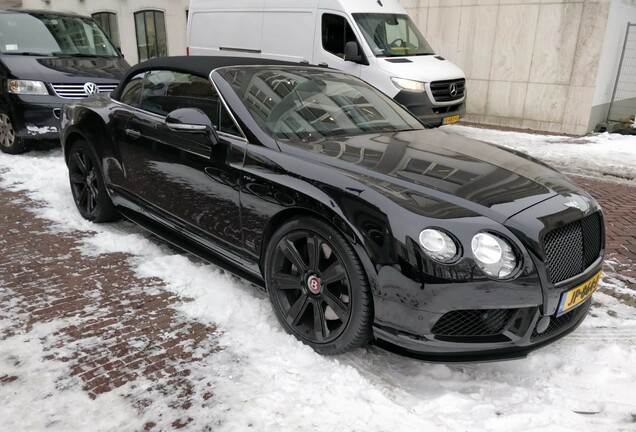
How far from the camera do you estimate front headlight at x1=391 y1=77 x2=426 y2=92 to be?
844cm

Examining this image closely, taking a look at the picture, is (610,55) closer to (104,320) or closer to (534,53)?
(534,53)

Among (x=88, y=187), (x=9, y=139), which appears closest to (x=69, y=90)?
(x=9, y=139)

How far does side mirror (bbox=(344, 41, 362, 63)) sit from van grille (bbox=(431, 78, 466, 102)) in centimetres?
133

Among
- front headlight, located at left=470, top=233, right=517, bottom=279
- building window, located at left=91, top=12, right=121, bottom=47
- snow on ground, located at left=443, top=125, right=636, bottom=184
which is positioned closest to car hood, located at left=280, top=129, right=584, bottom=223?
front headlight, located at left=470, top=233, right=517, bottom=279

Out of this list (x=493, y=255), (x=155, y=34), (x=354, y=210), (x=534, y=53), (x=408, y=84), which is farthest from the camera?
(x=155, y=34)

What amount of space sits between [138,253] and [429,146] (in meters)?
2.53

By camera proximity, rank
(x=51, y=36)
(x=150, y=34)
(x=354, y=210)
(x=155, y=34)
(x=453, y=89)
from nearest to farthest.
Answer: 1. (x=354, y=210)
2. (x=51, y=36)
3. (x=453, y=89)
4. (x=155, y=34)
5. (x=150, y=34)

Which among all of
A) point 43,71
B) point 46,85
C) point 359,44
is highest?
point 359,44

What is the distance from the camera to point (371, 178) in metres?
2.73

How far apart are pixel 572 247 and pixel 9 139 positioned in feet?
25.1

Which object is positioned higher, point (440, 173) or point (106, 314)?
point (440, 173)

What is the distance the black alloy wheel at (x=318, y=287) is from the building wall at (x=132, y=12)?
16583 mm

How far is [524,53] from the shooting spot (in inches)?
437

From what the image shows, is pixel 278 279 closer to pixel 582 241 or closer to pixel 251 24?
pixel 582 241
